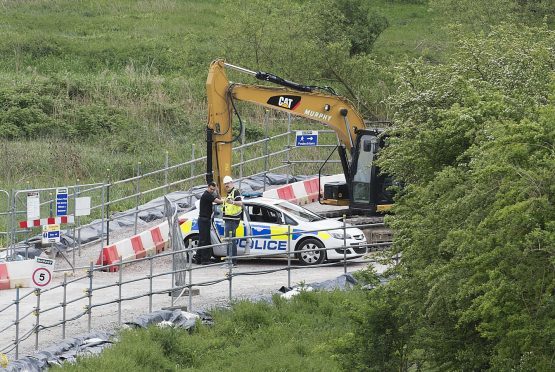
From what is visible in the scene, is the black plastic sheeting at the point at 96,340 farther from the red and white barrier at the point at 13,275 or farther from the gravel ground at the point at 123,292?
the red and white barrier at the point at 13,275

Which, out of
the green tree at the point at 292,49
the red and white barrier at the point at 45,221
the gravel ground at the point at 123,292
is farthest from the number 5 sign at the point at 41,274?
the green tree at the point at 292,49

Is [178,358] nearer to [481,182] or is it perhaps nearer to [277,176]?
[481,182]

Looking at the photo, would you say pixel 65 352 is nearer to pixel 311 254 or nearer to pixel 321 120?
pixel 311 254

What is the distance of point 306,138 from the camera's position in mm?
37031

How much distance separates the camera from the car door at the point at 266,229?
29812 millimetres

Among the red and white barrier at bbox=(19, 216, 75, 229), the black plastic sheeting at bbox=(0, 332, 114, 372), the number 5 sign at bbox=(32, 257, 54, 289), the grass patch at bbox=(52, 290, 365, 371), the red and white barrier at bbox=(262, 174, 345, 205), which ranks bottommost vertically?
the red and white barrier at bbox=(262, 174, 345, 205)

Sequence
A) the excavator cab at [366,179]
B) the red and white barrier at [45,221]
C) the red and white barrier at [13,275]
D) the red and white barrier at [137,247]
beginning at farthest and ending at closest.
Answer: the excavator cab at [366,179] < the red and white barrier at [137,247] < the red and white barrier at [45,221] < the red and white barrier at [13,275]

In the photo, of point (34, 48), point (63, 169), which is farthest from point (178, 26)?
point (63, 169)

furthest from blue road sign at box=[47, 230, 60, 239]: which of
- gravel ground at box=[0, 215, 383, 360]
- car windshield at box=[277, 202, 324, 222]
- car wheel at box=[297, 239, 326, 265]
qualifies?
car wheel at box=[297, 239, 326, 265]

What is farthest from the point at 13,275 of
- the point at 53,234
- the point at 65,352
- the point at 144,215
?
the point at 144,215

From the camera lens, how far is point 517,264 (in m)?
16.5

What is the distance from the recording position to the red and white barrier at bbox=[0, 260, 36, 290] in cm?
2698

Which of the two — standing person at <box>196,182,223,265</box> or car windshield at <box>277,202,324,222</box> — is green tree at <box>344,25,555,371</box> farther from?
car windshield at <box>277,202,324,222</box>

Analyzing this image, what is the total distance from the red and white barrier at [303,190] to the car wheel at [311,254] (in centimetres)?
673
